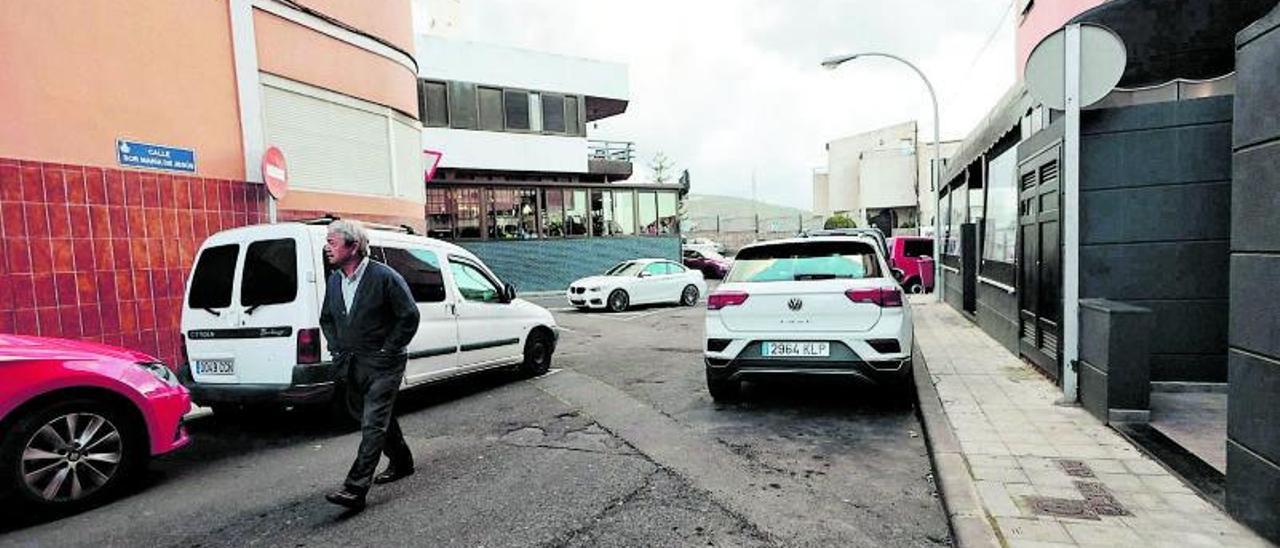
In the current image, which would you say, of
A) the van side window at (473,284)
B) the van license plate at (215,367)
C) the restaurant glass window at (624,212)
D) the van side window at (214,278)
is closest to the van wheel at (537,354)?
the van side window at (473,284)

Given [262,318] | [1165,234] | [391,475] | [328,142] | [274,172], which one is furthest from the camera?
[328,142]

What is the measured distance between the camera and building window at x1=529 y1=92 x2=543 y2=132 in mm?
26375

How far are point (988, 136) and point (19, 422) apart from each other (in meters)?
11.1

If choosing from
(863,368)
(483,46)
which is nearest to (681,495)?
(863,368)

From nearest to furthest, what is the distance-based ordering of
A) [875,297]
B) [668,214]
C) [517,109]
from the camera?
[875,297]
[517,109]
[668,214]

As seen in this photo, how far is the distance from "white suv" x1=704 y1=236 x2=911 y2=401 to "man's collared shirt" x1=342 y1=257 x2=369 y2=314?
10.2ft

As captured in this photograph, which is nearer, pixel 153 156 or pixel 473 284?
pixel 473 284

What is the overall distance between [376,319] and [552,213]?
2113cm

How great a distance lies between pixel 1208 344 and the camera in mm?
5734

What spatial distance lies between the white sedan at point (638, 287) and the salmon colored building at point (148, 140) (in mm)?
6853

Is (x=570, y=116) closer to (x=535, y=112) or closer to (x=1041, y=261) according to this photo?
(x=535, y=112)

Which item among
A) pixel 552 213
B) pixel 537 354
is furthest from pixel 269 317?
pixel 552 213

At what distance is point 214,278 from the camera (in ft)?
18.7

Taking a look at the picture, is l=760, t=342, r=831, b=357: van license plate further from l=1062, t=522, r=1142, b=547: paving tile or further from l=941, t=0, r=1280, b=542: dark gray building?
l=1062, t=522, r=1142, b=547: paving tile
